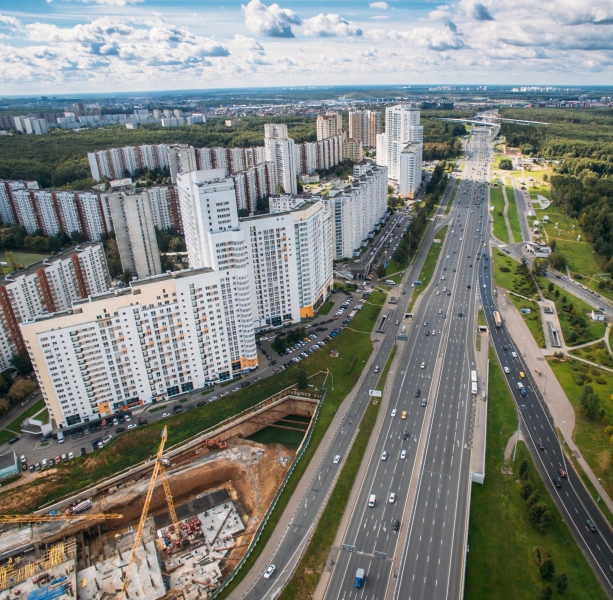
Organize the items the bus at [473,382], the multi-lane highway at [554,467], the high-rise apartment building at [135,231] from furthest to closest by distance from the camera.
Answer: the high-rise apartment building at [135,231], the bus at [473,382], the multi-lane highway at [554,467]

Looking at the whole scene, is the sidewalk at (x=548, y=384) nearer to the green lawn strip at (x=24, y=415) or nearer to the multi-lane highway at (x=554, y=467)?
the multi-lane highway at (x=554, y=467)

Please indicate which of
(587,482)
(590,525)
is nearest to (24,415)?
(590,525)

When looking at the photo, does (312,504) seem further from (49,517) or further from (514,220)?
(514,220)

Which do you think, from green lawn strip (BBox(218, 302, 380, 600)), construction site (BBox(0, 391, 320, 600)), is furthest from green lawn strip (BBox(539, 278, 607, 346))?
construction site (BBox(0, 391, 320, 600))

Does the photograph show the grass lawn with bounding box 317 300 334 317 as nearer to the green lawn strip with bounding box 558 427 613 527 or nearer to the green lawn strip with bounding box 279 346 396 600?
the green lawn strip with bounding box 279 346 396 600

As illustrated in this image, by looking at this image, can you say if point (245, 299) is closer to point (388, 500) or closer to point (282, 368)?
point (282, 368)

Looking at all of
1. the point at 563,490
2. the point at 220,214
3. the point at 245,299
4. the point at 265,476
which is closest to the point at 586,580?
the point at 563,490

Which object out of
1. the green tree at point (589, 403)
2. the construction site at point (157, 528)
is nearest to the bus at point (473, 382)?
the green tree at point (589, 403)
